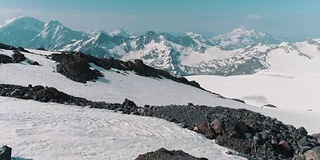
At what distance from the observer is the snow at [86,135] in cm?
1557

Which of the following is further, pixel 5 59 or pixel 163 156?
pixel 5 59

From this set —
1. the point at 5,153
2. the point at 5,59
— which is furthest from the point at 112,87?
the point at 5,153

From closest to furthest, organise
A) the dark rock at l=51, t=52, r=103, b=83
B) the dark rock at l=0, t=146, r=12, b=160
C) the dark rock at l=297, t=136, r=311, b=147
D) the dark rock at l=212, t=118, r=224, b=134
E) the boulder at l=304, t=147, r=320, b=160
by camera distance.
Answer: the dark rock at l=0, t=146, r=12, b=160 → the boulder at l=304, t=147, r=320, b=160 → the dark rock at l=212, t=118, r=224, b=134 → the dark rock at l=297, t=136, r=311, b=147 → the dark rock at l=51, t=52, r=103, b=83

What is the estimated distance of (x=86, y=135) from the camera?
59.1ft

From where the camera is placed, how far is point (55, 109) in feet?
76.4

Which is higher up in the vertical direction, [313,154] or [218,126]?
[218,126]

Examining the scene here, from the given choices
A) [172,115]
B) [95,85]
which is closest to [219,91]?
[95,85]

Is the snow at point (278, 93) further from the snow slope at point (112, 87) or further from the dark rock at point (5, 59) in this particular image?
the dark rock at point (5, 59)

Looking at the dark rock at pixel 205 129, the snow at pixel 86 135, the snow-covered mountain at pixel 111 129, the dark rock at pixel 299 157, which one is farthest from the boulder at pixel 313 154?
the dark rock at pixel 205 129

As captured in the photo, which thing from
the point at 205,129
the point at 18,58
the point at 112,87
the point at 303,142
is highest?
the point at 18,58

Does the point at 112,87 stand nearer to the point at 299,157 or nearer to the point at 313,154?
the point at 299,157

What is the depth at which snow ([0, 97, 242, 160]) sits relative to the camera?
15.6m

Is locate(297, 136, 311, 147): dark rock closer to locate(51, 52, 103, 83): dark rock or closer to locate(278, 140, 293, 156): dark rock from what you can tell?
locate(278, 140, 293, 156): dark rock

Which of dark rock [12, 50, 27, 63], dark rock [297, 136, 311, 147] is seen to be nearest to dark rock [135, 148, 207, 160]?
dark rock [297, 136, 311, 147]
